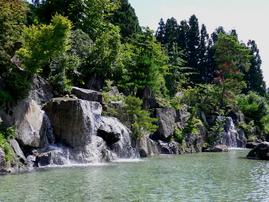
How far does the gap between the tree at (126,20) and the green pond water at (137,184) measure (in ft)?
141

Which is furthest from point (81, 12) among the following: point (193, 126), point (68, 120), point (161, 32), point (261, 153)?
point (161, 32)

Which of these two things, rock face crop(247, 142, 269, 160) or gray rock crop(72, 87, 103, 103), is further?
rock face crop(247, 142, 269, 160)

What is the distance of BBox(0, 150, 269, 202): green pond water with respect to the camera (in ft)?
57.6

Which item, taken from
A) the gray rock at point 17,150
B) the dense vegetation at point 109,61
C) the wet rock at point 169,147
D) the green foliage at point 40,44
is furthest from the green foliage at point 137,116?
the gray rock at point 17,150

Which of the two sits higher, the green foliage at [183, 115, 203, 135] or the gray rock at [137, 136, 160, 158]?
the green foliage at [183, 115, 203, 135]

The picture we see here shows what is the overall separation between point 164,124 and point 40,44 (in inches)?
725

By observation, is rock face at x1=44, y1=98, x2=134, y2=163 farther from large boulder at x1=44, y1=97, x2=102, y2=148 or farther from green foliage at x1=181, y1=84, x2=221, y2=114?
green foliage at x1=181, y1=84, x2=221, y2=114

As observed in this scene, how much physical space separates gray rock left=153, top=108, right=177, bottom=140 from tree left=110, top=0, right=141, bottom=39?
24.9m

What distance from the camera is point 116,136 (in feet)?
113

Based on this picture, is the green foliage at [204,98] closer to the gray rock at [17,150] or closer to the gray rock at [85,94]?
the gray rock at [85,94]

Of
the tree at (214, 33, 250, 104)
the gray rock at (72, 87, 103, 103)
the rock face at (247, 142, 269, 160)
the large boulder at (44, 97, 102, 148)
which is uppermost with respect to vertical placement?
the tree at (214, 33, 250, 104)

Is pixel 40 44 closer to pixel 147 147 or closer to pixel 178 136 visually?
pixel 147 147

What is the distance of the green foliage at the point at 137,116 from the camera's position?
38438 mm

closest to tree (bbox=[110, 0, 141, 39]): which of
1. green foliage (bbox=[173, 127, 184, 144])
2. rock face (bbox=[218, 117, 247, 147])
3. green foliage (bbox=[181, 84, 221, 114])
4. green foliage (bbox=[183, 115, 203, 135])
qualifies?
green foliage (bbox=[181, 84, 221, 114])
